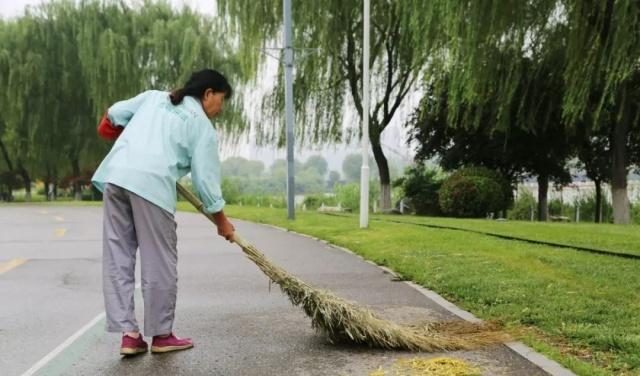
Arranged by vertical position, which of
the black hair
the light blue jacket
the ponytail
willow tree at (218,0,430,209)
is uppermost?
willow tree at (218,0,430,209)

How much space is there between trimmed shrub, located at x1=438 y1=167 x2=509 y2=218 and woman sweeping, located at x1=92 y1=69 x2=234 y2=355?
1778 cm

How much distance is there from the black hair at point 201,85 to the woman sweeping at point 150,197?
33mm

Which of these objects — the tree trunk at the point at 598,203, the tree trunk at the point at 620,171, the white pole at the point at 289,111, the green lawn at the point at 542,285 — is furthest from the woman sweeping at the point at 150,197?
the tree trunk at the point at 598,203

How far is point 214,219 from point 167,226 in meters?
0.31

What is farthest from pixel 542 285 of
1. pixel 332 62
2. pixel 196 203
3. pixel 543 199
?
pixel 543 199

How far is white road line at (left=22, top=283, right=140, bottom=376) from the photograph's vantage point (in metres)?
3.84

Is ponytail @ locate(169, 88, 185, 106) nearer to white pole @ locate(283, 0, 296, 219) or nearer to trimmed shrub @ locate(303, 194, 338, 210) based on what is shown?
white pole @ locate(283, 0, 296, 219)

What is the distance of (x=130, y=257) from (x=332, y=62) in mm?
18981

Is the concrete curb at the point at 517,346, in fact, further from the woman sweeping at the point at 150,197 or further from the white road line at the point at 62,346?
the white road line at the point at 62,346

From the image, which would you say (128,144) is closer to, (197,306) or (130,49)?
(197,306)

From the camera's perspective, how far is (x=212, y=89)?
13.7 feet

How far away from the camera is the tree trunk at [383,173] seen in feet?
80.3

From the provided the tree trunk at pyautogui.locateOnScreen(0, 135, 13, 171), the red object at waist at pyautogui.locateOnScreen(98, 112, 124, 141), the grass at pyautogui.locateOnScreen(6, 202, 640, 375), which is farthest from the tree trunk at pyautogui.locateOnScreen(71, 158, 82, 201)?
the red object at waist at pyautogui.locateOnScreen(98, 112, 124, 141)

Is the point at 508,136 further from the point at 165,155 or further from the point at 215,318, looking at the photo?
the point at 165,155
